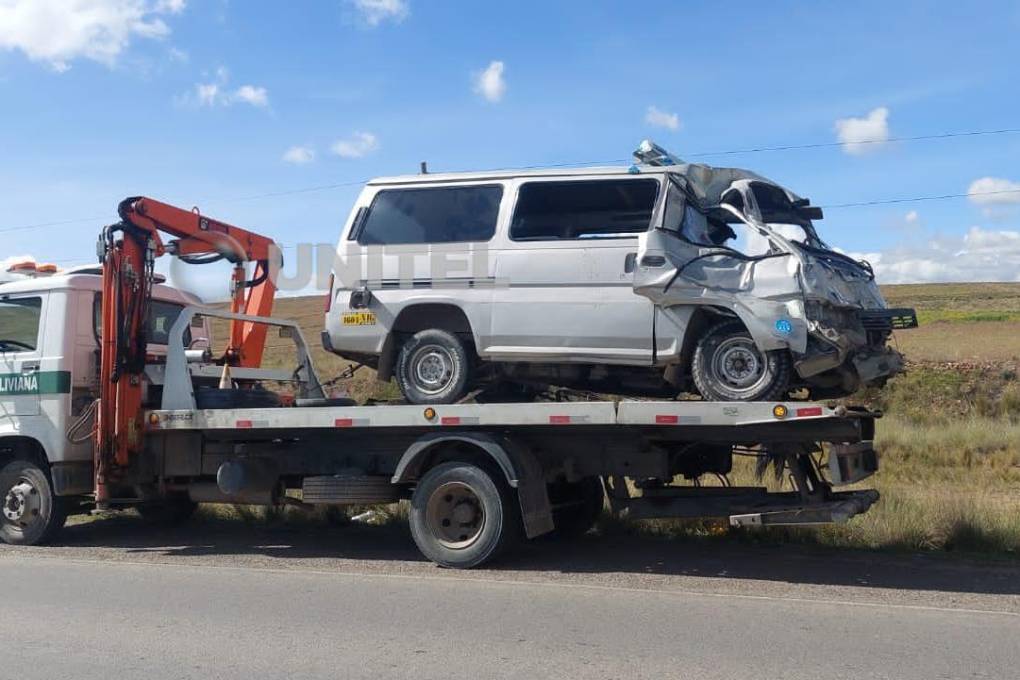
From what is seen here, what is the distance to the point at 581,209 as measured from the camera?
8.62 metres

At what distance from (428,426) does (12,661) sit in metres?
3.53

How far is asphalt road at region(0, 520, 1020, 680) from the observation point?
5.59 m

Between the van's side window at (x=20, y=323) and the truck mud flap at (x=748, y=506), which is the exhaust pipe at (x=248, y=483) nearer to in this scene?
the van's side window at (x=20, y=323)

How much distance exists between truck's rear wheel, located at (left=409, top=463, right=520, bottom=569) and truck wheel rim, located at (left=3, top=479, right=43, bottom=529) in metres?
3.96

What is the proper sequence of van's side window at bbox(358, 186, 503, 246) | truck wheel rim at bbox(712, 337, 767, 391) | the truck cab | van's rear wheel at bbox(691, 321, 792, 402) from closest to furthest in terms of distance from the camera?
1. van's rear wheel at bbox(691, 321, 792, 402)
2. truck wheel rim at bbox(712, 337, 767, 391)
3. van's side window at bbox(358, 186, 503, 246)
4. the truck cab

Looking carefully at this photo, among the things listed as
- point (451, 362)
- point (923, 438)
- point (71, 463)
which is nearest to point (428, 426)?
point (451, 362)

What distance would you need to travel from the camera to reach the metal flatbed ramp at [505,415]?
7328 millimetres

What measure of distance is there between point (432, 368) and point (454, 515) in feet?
4.15

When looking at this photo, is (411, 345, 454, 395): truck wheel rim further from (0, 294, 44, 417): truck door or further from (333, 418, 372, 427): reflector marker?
(0, 294, 44, 417): truck door

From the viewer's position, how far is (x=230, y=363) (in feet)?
36.2

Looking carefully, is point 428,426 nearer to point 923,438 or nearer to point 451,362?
point 451,362

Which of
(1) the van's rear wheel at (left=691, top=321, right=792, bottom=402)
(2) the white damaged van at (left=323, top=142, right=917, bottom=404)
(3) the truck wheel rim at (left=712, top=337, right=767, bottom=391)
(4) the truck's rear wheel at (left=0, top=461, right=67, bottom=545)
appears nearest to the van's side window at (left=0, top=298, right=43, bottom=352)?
(4) the truck's rear wheel at (left=0, top=461, right=67, bottom=545)

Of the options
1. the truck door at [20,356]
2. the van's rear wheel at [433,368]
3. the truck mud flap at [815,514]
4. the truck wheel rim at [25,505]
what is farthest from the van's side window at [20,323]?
the truck mud flap at [815,514]

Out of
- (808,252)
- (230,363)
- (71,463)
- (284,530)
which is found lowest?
(284,530)
